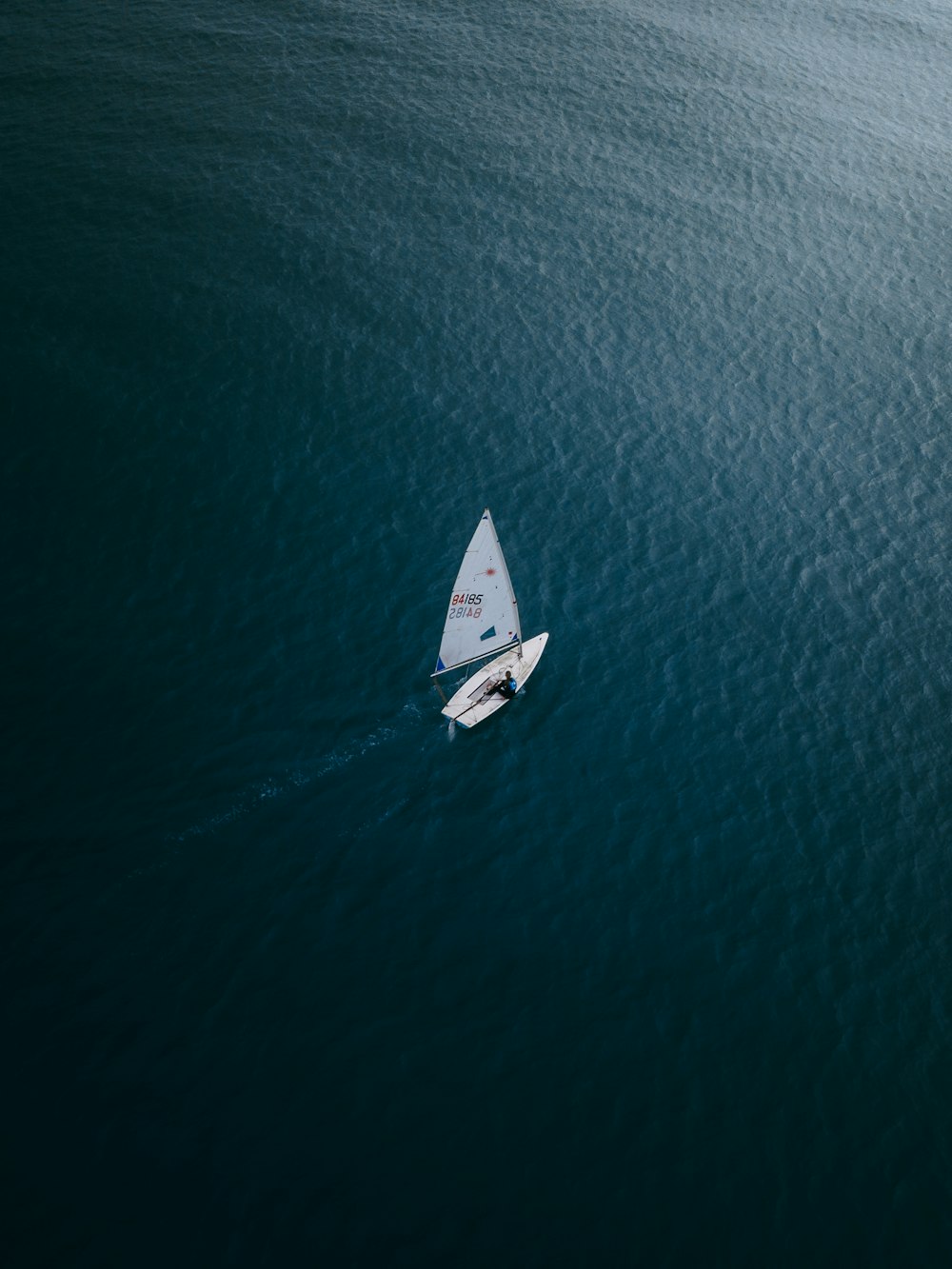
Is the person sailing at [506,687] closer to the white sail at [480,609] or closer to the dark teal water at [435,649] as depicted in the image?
the white sail at [480,609]

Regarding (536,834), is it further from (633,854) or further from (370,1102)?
(370,1102)

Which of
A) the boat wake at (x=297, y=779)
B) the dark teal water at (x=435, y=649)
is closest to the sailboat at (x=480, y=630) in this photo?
the dark teal water at (x=435, y=649)

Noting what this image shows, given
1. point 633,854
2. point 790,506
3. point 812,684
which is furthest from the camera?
point 790,506

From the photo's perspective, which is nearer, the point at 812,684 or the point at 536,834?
the point at 536,834

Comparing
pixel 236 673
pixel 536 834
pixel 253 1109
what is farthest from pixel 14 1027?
pixel 536 834

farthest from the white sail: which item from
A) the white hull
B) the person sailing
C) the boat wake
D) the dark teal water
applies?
the boat wake

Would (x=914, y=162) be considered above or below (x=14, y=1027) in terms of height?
above

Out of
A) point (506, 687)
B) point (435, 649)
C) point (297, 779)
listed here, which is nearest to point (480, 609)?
point (506, 687)
